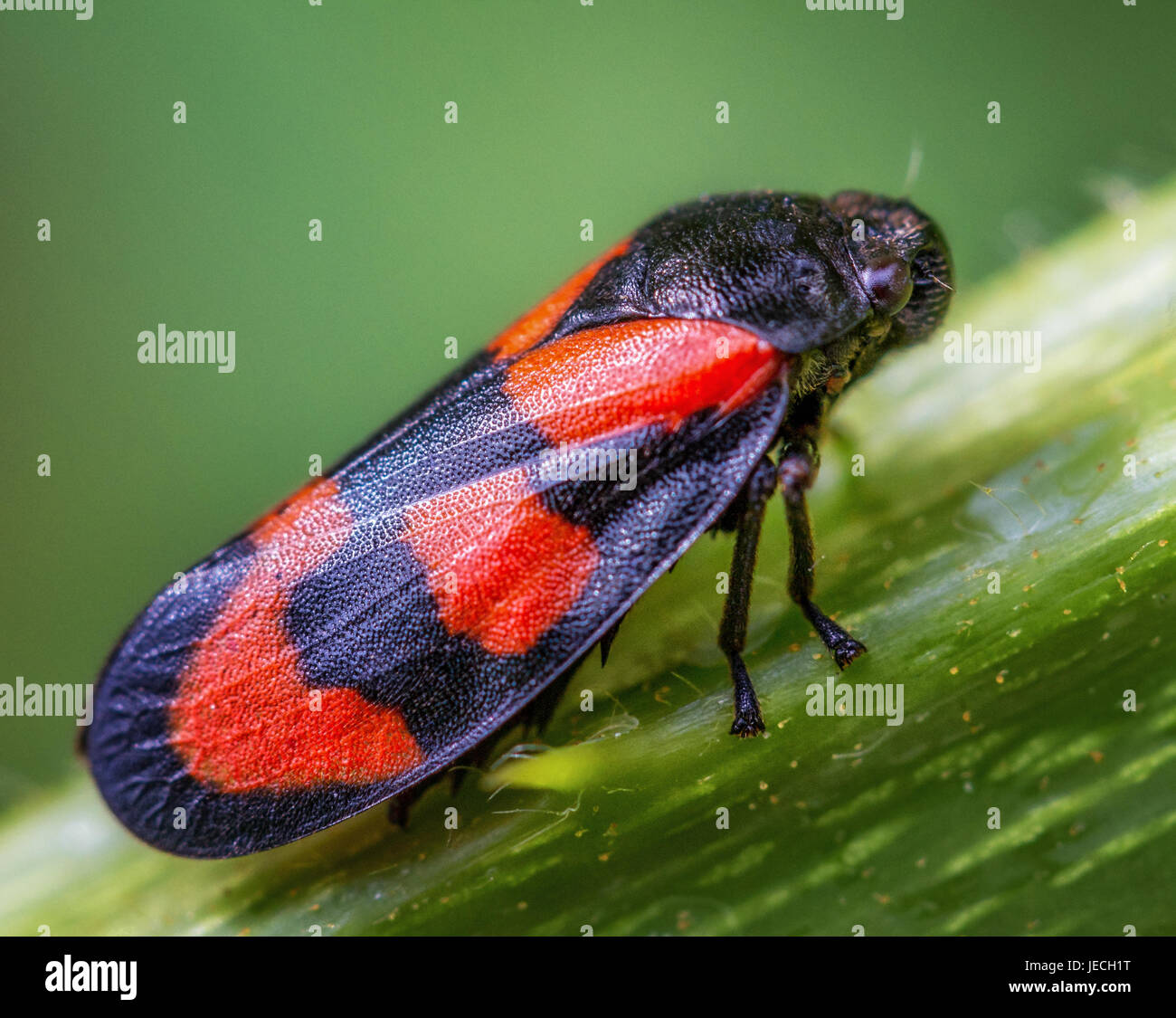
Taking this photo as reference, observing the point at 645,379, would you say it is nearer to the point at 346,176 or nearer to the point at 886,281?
the point at 886,281

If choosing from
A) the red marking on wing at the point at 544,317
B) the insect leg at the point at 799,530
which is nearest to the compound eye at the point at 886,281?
the insect leg at the point at 799,530

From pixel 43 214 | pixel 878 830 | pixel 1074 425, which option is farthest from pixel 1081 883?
pixel 43 214

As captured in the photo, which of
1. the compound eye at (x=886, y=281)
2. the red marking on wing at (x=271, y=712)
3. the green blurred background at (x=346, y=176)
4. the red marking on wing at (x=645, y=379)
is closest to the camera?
the red marking on wing at (x=271, y=712)

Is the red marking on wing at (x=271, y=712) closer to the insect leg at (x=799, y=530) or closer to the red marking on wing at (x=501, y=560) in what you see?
the red marking on wing at (x=501, y=560)

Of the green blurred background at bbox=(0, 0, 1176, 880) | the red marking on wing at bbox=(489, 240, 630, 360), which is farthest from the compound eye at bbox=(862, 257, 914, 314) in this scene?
the green blurred background at bbox=(0, 0, 1176, 880)

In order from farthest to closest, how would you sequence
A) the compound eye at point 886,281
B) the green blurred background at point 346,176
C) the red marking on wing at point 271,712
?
the green blurred background at point 346,176
the compound eye at point 886,281
the red marking on wing at point 271,712

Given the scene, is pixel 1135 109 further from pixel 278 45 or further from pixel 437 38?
pixel 278 45

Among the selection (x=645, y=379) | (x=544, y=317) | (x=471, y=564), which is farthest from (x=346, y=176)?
(x=471, y=564)
